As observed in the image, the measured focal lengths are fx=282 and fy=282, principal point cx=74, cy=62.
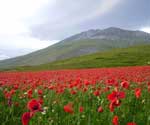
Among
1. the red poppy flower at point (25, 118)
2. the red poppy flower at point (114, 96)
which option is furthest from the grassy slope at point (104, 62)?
the red poppy flower at point (25, 118)

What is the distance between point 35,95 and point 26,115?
5183 millimetres

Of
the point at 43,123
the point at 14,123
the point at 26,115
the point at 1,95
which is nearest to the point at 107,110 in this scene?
the point at 43,123

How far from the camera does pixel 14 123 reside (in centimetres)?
475

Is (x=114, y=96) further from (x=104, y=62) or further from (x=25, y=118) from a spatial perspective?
Result: (x=104, y=62)

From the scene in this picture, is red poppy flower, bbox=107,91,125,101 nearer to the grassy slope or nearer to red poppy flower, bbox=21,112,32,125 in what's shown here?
red poppy flower, bbox=21,112,32,125

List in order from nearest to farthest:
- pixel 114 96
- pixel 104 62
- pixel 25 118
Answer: pixel 25 118, pixel 114 96, pixel 104 62

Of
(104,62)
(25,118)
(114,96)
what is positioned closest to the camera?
(25,118)

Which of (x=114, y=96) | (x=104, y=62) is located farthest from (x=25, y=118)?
(x=104, y=62)

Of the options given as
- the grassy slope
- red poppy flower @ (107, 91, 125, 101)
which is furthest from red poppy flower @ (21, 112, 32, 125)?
the grassy slope

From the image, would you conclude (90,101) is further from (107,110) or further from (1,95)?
(1,95)

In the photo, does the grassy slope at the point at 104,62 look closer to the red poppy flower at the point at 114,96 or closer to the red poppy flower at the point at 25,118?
the red poppy flower at the point at 114,96

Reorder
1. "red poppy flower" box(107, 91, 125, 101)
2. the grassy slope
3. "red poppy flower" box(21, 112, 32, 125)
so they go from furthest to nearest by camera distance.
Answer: the grassy slope, "red poppy flower" box(107, 91, 125, 101), "red poppy flower" box(21, 112, 32, 125)

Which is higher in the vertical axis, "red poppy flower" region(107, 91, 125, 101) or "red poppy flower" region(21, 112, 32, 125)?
"red poppy flower" region(107, 91, 125, 101)

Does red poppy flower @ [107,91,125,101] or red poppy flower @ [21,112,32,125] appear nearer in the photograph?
red poppy flower @ [21,112,32,125]
